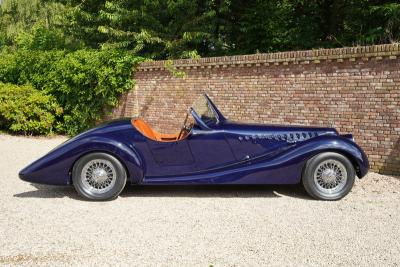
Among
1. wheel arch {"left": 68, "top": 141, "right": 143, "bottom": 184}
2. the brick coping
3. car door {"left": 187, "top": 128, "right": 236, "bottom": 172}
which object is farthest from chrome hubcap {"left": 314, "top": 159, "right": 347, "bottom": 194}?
the brick coping

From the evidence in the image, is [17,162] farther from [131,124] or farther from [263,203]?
[263,203]

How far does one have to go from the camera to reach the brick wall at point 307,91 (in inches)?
267

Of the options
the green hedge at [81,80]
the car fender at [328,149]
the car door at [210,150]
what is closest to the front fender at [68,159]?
the car door at [210,150]

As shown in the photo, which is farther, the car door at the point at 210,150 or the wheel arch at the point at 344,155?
the car door at the point at 210,150

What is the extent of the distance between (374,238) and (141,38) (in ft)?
32.5

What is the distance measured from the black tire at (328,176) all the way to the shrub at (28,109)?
327 inches

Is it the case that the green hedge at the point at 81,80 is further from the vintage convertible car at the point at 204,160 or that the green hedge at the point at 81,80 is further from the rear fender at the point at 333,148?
the rear fender at the point at 333,148

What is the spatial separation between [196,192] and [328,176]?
1.82 metres

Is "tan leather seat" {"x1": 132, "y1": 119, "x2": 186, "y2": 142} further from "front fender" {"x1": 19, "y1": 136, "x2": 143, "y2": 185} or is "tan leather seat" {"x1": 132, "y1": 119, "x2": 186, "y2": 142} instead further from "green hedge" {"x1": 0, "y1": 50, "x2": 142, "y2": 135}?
"green hedge" {"x1": 0, "y1": 50, "x2": 142, "y2": 135}

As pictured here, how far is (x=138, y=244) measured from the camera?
3809 millimetres

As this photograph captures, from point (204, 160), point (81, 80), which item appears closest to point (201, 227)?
point (204, 160)

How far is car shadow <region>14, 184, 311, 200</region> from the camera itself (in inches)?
220

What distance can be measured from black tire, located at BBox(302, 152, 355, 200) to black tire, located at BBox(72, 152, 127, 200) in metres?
2.41

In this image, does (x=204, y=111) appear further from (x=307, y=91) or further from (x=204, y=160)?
(x=307, y=91)
